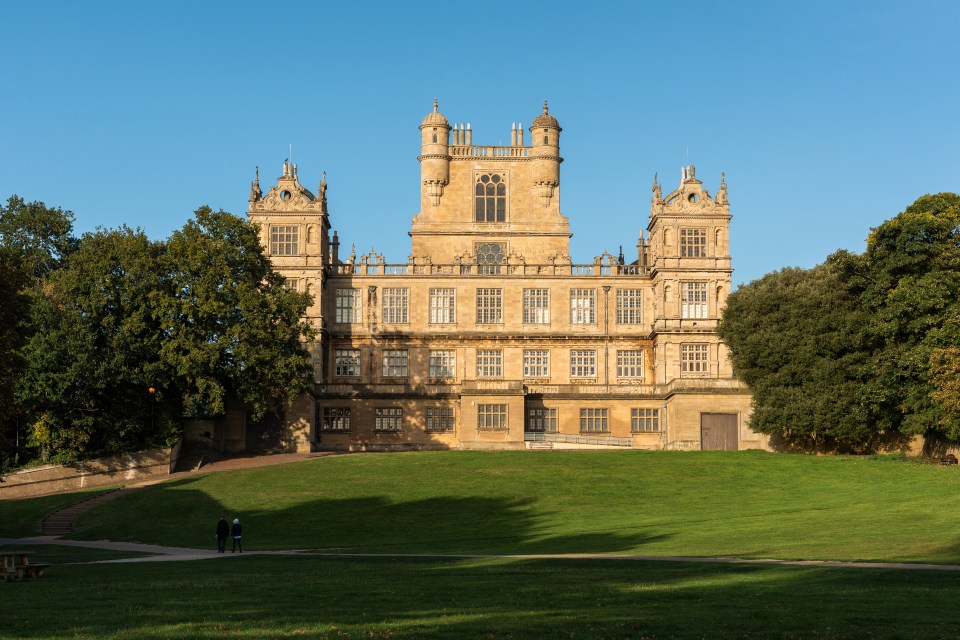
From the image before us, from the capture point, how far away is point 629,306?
89438 mm

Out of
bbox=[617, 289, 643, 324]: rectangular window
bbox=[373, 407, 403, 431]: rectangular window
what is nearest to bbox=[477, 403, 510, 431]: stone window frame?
bbox=[373, 407, 403, 431]: rectangular window

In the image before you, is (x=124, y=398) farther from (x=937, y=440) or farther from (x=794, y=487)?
(x=937, y=440)

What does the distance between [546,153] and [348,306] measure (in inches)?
771

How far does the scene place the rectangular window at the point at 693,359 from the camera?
85812 mm

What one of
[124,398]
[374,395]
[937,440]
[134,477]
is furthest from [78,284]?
[937,440]

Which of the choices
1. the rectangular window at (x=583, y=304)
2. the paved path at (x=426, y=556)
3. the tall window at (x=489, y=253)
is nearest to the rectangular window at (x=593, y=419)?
the rectangular window at (x=583, y=304)

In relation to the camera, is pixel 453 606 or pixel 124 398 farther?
pixel 124 398

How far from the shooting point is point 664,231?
3425 inches

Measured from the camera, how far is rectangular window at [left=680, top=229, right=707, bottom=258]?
286ft

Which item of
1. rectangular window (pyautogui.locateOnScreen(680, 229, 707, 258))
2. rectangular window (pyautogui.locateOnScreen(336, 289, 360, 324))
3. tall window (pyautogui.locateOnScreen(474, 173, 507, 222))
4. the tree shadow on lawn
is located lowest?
the tree shadow on lawn

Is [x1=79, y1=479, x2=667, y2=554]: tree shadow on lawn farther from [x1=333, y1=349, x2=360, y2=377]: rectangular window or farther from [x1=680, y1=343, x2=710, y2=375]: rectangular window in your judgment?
[x1=680, y1=343, x2=710, y2=375]: rectangular window

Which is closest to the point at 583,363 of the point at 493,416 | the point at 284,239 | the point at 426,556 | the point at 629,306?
the point at 629,306

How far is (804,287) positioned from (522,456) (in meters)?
21.1

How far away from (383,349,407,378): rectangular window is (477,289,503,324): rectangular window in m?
6.04
